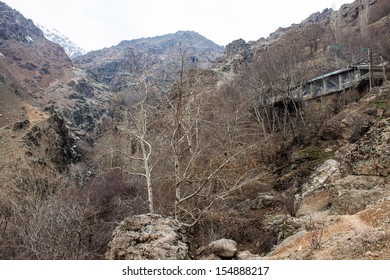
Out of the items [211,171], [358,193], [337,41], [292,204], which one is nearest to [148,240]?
[358,193]

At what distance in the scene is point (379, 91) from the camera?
2216 centimetres

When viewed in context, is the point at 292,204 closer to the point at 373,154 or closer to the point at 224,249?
the point at 373,154

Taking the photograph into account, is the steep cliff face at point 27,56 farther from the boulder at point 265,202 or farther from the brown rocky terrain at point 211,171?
the boulder at point 265,202

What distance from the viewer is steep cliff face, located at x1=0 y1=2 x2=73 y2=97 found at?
8396cm

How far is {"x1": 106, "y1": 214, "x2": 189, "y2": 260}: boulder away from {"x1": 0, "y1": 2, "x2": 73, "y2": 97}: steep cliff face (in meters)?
78.8

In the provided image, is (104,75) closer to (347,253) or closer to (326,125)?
(326,125)

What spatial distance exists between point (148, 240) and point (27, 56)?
100447 millimetres

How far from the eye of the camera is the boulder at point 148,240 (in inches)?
236

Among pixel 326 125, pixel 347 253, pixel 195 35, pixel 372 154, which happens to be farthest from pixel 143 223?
pixel 195 35

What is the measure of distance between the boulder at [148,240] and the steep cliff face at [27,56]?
78.8 m

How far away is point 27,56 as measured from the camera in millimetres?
93500

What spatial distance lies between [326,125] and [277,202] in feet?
28.7

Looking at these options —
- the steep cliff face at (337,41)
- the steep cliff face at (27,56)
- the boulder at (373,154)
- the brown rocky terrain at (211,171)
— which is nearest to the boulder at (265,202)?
the brown rocky terrain at (211,171)
